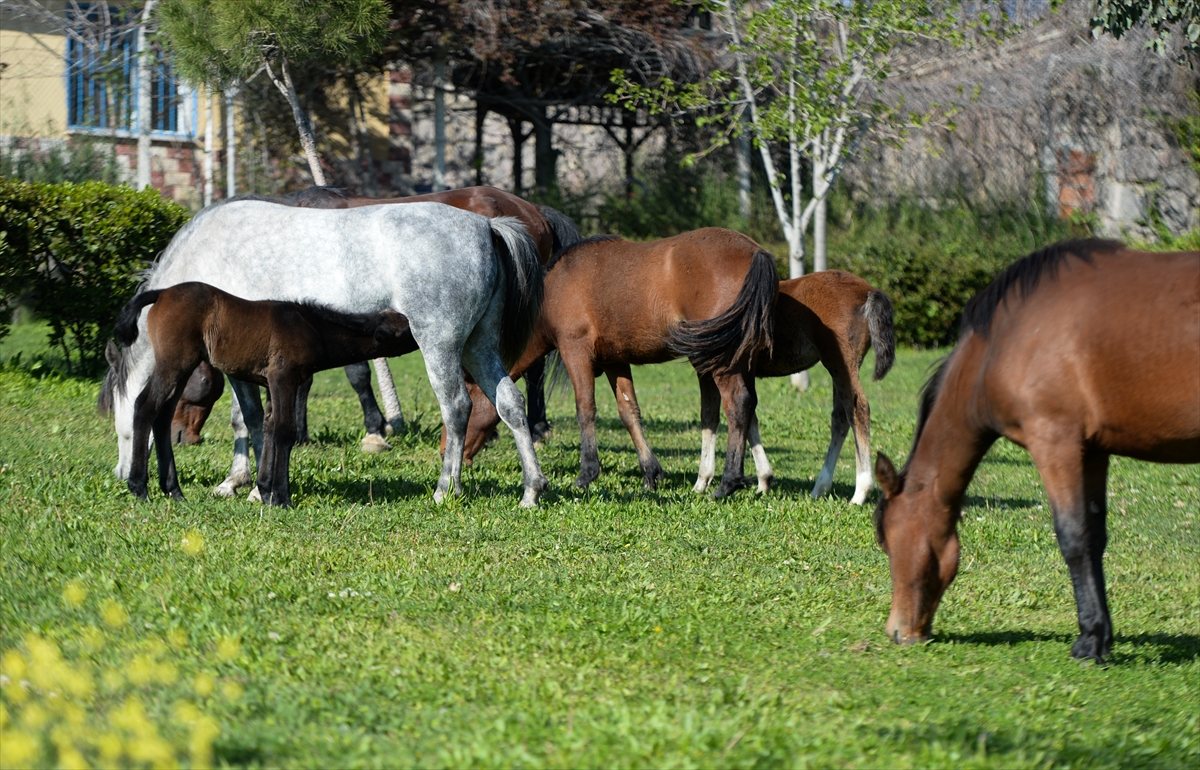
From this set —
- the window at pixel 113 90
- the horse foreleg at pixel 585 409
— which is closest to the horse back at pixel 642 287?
the horse foreleg at pixel 585 409

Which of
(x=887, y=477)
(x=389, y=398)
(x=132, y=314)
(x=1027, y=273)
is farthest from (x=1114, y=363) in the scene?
(x=389, y=398)

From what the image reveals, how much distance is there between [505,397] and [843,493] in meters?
2.84

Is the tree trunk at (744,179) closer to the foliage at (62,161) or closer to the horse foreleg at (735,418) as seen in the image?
the foliage at (62,161)

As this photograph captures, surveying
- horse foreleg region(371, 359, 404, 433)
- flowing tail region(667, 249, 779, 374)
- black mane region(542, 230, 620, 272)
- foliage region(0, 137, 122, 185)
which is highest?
foliage region(0, 137, 122, 185)

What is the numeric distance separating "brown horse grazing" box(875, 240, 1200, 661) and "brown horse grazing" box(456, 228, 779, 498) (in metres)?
3.16

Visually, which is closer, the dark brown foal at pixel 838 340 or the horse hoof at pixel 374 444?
the dark brown foal at pixel 838 340

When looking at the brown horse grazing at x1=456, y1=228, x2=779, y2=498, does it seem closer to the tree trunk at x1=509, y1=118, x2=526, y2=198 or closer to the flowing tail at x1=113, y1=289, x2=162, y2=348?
the flowing tail at x1=113, y1=289, x2=162, y2=348

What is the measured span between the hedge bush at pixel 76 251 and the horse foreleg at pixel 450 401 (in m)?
5.95

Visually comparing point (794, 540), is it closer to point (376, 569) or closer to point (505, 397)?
point (505, 397)

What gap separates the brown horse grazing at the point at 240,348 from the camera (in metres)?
6.83

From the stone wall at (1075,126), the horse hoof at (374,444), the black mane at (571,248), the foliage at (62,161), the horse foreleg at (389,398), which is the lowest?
the horse hoof at (374,444)

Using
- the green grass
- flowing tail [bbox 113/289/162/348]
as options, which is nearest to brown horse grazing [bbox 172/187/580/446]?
the green grass

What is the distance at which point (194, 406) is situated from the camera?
10.2m

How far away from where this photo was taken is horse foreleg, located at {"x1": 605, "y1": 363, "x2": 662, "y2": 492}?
8.87m
